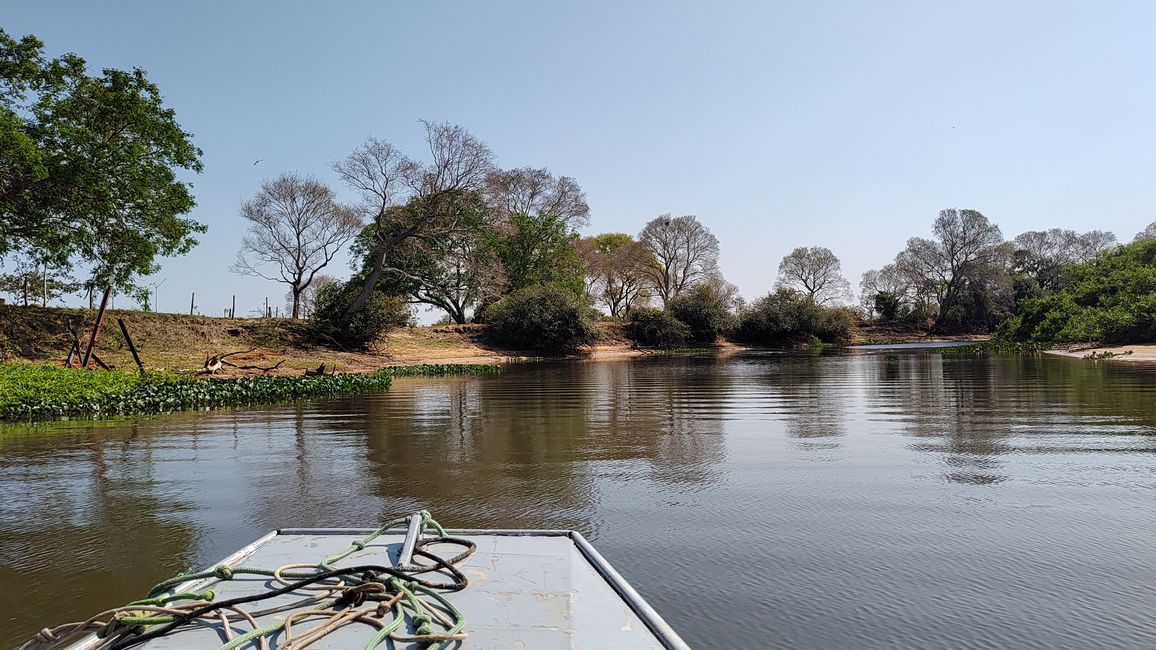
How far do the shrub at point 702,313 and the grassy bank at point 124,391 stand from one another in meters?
32.3

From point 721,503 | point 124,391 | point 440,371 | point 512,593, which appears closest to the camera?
point 512,593

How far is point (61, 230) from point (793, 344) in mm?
43588

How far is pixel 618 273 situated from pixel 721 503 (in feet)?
182

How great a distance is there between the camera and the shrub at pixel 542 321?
1550 inches

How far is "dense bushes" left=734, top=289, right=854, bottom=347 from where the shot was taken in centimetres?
4988

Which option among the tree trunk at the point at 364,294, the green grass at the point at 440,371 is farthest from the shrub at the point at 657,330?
the tree trunk at the point at 364,294

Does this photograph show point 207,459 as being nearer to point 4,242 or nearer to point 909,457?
point 909,457

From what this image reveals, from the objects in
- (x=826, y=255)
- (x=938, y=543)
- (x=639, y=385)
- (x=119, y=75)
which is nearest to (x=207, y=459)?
(x=938, y=543)

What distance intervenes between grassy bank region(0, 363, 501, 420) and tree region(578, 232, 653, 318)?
1605 inches

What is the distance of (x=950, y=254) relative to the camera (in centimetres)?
5941

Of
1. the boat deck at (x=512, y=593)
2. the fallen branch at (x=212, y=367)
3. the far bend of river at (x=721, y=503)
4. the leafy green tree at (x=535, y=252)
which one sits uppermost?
the leafy green tree at (x=535, y=252)

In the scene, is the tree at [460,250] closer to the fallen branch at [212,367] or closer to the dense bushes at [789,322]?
the fallen branch at [212,367]

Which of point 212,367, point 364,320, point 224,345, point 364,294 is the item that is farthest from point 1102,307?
point 224,345

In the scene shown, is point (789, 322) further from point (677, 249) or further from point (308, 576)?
point (308, 576)
